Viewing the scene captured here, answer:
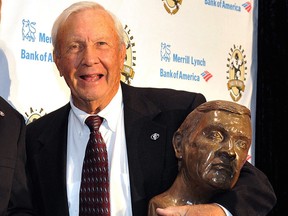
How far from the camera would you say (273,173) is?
3.74m

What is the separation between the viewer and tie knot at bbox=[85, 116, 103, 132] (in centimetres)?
205

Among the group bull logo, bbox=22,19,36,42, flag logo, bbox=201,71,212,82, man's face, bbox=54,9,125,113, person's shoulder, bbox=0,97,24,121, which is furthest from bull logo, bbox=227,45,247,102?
person's shoulder, bbox=0,97,24,121

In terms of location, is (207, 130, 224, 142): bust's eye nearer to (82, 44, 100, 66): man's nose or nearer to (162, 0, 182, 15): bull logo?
(82, 44, 100, 66): man's nose

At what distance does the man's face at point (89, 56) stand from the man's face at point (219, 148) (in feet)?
1.53

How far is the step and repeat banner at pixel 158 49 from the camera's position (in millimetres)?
2678

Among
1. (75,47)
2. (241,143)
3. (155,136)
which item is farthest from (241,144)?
(75,47)

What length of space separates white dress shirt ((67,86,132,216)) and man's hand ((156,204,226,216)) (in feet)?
1.01

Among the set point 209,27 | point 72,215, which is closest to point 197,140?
point 72,215

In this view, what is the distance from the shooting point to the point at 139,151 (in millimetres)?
2016

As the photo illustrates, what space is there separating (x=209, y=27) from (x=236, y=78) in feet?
1.17

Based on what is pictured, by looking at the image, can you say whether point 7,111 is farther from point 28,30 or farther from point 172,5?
point 172,5

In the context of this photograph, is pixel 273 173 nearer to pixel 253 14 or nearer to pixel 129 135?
pixel 253 14

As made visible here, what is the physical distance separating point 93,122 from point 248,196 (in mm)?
582

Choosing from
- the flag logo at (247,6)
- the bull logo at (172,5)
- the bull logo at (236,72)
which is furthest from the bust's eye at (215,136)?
the flag logo at (247,6)
